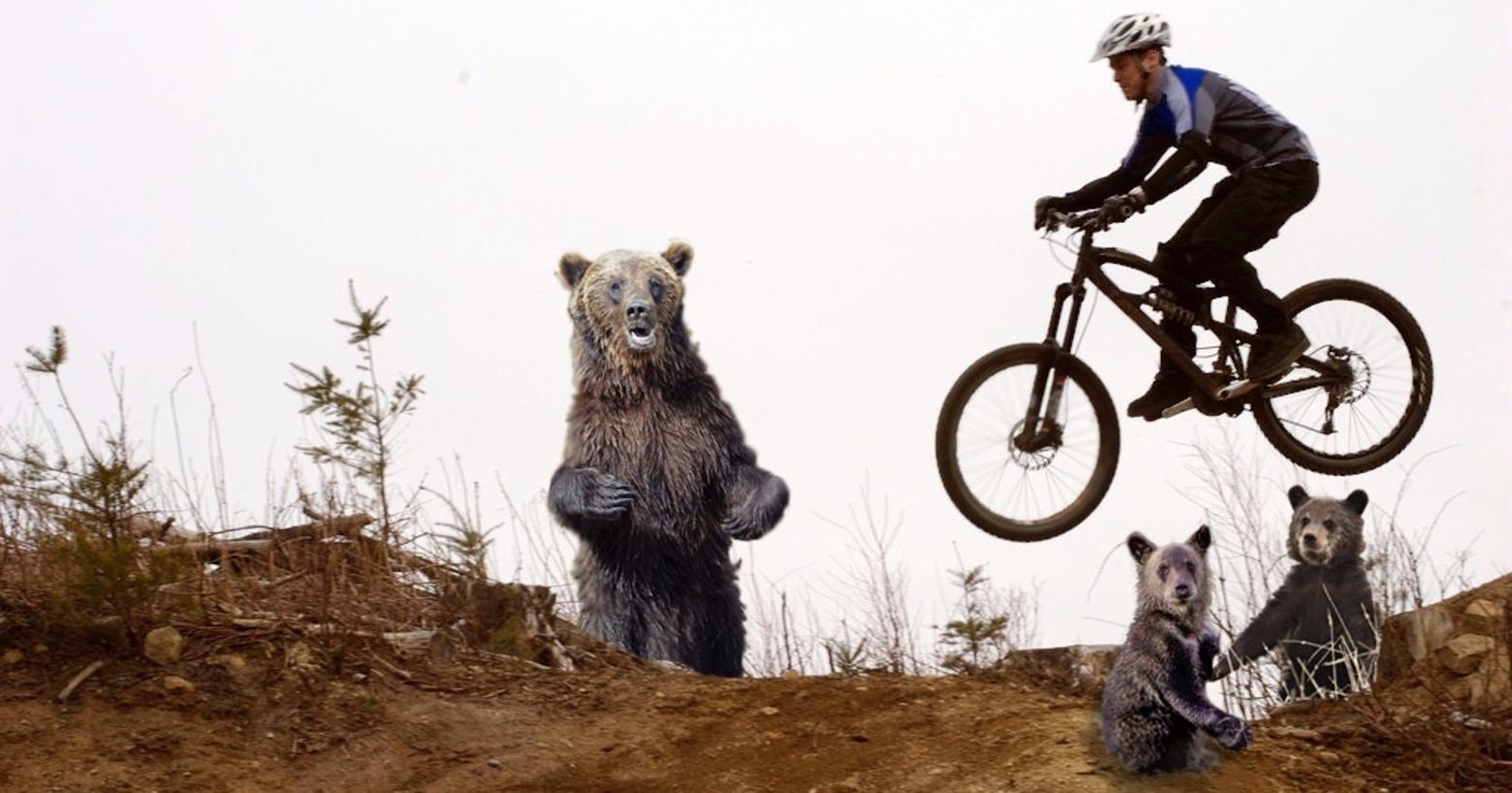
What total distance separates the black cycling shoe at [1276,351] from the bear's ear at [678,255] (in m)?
2.96

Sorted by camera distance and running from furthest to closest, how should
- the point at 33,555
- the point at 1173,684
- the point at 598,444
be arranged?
the point at 598,444, the point at 33,555, the point at 1173,684

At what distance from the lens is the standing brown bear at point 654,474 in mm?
9883

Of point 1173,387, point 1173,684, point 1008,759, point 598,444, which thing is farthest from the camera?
point 598,444

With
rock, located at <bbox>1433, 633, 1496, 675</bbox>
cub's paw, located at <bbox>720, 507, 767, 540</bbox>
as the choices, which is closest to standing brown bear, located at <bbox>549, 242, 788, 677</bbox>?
cub's paw, located at <bbox>720, 507, 767, 540</bbox>

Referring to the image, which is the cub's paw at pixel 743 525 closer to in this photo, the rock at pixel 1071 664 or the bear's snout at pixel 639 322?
the bear's snout at pixel 639 322

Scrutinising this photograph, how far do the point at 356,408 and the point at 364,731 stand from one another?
5.97ft

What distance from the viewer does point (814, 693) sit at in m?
7.73

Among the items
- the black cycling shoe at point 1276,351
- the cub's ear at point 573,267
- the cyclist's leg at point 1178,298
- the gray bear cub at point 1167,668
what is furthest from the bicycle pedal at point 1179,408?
the cub's ear at point 573,267

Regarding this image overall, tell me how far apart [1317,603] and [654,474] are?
11.0 feet

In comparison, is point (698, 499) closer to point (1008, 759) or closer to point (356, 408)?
point (356, 408)

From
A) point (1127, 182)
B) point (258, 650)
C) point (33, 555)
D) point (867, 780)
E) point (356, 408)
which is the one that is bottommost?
point (867, 780)

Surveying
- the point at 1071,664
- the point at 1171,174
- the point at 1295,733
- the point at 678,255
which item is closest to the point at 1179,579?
the point at 1295,733

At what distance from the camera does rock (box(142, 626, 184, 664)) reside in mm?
7863

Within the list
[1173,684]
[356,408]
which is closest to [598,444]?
[356,408]
